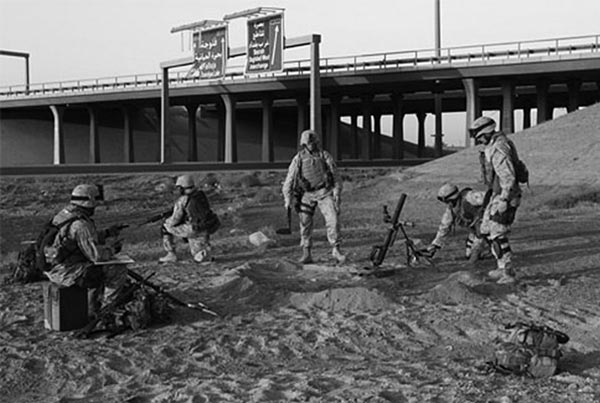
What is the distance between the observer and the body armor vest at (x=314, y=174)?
11.3 meters

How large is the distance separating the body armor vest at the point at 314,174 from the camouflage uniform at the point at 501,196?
2281 millimetres

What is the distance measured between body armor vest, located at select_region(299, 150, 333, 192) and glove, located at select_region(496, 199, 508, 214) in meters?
2.50

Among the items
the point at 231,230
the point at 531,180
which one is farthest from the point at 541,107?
the point at 231,230

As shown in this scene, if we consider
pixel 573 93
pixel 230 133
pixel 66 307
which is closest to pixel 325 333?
pixel 66 307

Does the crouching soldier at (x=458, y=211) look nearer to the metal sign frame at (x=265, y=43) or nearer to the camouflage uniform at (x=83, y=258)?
the camouflage uniform at (x=83, y=258)

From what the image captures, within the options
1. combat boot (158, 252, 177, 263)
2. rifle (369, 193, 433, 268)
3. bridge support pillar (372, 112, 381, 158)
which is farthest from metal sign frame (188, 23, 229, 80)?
rifle (369, 193, 433, 268)

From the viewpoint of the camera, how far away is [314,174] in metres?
11.3

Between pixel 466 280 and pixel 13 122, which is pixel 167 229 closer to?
pixel 466 280

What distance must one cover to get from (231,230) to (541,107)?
38.1 meters

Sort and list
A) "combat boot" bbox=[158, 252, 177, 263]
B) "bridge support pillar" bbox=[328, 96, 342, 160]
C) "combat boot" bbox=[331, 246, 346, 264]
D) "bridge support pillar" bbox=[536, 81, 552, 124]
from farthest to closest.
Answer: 1. "bridge support pillar" bbox=[328, 96, 342, 160]
2. "bridge support pillar" bbox=[536, 81, 552, 124]
3. "combat boot" bbox=[158, 252, 177, 263]
4. "combat boot" bbox=[331, 246, 346, 264]

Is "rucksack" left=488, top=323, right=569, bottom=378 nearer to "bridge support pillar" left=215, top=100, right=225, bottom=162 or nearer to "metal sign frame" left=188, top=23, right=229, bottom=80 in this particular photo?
"metal sign frame" left=188, top=23, right=229, bottom=80

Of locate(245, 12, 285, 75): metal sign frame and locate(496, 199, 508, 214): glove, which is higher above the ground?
locate(245, 12, 285, 75): metal sign frame

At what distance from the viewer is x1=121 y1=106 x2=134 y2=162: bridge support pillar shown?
71.2 metres

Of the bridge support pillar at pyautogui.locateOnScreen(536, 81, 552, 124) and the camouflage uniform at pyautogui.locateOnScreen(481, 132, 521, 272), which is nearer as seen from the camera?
the camouflage uniform at pyautogui.locateOnScreen(481, 132, 521, 272)
